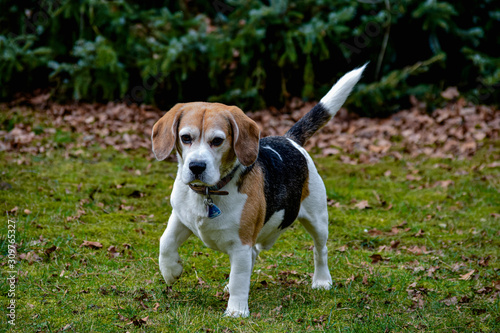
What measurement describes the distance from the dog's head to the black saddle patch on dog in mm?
473

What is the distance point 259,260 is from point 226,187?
1.68 meters

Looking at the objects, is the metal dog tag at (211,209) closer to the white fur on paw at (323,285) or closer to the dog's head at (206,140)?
the dog's head at (206,140)

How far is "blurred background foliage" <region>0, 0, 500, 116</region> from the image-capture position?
10648 millimetres

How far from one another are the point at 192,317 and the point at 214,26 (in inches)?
376

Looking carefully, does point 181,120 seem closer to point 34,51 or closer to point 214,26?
point 34,51

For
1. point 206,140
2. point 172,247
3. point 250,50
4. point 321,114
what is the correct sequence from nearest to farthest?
point 206,140 < point 172,247 < point 321,114 < point 250,50

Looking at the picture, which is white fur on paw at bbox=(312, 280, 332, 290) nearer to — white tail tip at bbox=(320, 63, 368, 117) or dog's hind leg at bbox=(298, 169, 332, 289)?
dog's hind leg at bbox=(298, 169, 332, 289)

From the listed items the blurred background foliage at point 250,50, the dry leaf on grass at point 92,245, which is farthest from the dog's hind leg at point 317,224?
the blurred background foliage at point 250,50

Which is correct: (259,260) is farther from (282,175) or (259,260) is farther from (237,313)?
(237,313)

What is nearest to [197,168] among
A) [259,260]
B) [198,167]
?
[198,167]

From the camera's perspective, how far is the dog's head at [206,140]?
3.61 m

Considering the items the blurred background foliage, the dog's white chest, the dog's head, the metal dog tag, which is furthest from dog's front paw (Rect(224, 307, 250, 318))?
the blurred background foliage

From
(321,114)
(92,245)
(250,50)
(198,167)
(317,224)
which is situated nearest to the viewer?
(198,167)

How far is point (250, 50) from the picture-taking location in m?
11.0
